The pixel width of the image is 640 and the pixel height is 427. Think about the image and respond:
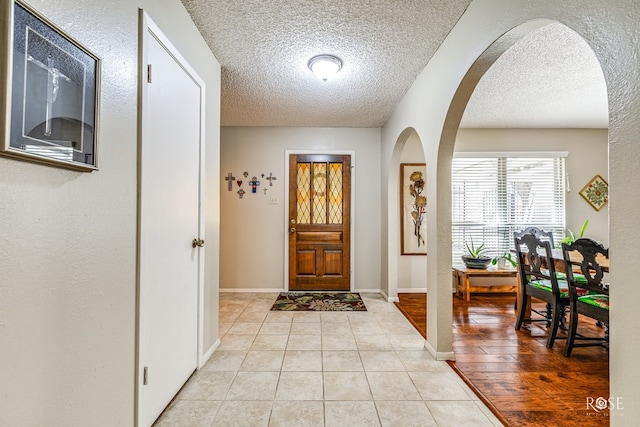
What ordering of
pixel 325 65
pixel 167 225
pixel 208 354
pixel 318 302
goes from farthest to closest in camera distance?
pixel 318 302 < pixel 325 65 < pixel 208 354 < pixel 167 225

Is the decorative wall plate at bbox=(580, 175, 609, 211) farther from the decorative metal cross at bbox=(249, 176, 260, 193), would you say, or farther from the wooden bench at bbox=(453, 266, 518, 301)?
the decorative metal cross at bbox=(249, 176, 260, 193)

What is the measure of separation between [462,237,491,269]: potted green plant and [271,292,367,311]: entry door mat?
5.23 feet

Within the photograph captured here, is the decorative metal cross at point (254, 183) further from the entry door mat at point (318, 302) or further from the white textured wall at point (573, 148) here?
the white textured wall at point (573, 148)

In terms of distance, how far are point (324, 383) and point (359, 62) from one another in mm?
2505

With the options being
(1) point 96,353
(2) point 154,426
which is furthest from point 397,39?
(2) point 154,426

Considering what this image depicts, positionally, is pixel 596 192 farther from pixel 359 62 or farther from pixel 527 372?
pixel 359 62

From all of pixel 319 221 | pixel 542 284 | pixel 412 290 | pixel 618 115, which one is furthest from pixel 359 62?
pixel 412 290

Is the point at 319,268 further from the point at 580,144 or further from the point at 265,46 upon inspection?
the point at 580,144

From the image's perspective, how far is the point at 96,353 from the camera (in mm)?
1128

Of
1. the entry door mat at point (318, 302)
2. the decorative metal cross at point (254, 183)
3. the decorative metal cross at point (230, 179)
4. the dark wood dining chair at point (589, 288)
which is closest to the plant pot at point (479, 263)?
the dark wood dining chair at point (589, 288)

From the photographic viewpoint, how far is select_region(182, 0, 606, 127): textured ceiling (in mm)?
1911

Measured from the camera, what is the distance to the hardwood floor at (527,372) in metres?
1.68

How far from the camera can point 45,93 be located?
0.87 metres

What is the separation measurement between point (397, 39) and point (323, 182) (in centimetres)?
243
